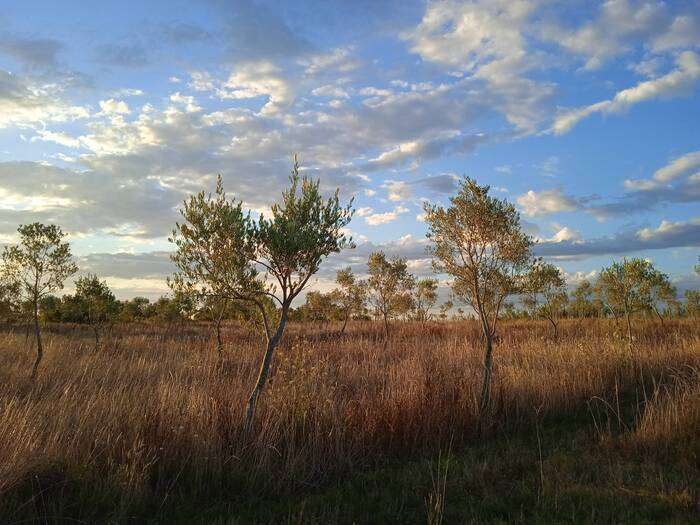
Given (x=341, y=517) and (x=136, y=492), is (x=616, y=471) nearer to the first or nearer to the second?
(x=341, y=517)

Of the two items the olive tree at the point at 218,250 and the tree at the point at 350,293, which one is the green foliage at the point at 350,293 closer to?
the tree at the point at 350,293

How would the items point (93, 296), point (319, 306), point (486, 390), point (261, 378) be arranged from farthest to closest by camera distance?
point (319, 306), point (93, 296), point (486, 390), point (261, 378)

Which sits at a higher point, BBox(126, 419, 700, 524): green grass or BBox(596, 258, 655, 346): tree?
BBox(596, 258, 655, 346): tree

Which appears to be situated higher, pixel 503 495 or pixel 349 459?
pixel 349 459

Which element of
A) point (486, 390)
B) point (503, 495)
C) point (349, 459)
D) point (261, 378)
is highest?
point (261, 378)

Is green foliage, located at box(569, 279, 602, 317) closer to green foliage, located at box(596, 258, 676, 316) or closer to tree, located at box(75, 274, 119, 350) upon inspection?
green foliage, located at box(596, 258, 676, 316)

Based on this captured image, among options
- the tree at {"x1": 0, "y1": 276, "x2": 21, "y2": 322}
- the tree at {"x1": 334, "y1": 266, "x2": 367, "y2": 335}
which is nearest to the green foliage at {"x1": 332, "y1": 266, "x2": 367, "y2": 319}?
the tree at {"x1": 334, "y1": 266, "x2": 367, "y2": 335}

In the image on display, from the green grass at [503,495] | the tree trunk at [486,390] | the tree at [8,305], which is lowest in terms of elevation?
the green grass at [503,495]

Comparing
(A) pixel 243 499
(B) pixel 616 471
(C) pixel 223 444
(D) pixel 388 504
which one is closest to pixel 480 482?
(D) pixel 388 504

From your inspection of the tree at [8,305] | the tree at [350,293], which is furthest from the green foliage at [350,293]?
the tree at [8,305]

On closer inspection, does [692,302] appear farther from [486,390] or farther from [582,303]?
[486,390]

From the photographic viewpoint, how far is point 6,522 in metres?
4.20

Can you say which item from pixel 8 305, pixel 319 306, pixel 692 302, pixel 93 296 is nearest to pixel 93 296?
pixel 93 296

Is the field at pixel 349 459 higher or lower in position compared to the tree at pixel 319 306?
lower
